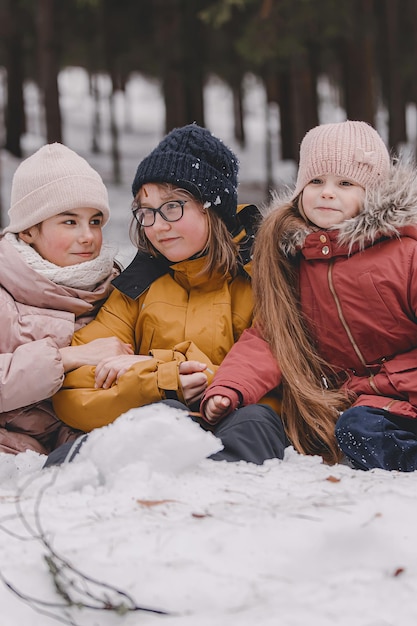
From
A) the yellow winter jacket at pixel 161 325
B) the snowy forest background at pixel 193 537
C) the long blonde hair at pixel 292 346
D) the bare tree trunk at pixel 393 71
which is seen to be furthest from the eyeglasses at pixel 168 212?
the bare tree trunk at pixel 393 71

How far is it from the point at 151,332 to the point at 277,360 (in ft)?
2.04

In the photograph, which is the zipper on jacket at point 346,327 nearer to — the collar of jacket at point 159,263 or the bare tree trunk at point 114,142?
the collar of jacket at point 159,263

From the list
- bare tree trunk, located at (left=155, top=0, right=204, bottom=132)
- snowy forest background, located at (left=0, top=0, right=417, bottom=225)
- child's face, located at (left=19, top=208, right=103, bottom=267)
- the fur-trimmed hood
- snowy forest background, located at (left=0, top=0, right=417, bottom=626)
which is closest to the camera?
snowy forest background, located at (left=0, top=0, right=417, bottom=626)

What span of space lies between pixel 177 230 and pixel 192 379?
72 centimetres

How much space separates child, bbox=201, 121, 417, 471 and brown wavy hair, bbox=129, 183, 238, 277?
0.46 ft

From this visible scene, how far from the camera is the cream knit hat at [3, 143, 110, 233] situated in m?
3.63

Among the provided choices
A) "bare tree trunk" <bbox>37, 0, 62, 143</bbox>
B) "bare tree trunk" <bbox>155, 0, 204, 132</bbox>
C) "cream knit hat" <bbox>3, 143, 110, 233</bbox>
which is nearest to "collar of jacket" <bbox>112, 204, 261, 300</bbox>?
"cream knit hat" <bbox>3, 143, 110, 233</bbox>

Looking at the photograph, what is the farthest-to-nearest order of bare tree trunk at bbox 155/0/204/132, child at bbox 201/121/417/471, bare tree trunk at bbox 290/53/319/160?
bare tree trunk at bbox 290/53/319/160 < bare tree trunk at bbox 155/0/204/132 < child at bbox 201/121/417/471

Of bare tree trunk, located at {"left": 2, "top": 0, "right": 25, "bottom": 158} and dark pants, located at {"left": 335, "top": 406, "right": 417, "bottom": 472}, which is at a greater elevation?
bare tree trunk, located at {"left": 2, "top": 0, "right": 25, "bottom": 158}

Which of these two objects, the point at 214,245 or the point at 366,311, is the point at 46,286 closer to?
the point at 214,245

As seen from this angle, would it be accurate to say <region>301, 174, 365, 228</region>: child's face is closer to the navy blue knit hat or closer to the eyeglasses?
the navy blue knit hat

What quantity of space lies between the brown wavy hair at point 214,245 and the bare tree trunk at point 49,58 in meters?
9.73

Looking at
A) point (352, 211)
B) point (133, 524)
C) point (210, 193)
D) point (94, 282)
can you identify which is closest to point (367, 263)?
point (352, 211)

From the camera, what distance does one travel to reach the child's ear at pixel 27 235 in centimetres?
373
